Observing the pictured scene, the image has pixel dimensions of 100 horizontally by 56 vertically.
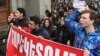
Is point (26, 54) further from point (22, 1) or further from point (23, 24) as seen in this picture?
point (22, 1)

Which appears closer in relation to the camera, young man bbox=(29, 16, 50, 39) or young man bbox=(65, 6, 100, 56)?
young man bbox=(65, 6, 100, 56)

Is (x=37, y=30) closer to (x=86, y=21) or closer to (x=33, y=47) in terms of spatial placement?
(x=33, y=47)

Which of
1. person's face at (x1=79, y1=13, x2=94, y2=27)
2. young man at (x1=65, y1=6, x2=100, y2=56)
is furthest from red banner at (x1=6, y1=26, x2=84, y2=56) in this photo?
person's face at (x1=79, y1=13, x2=94, y2=27)

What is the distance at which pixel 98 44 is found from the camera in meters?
Answer: 4.74

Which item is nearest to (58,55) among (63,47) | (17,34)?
(63,47)

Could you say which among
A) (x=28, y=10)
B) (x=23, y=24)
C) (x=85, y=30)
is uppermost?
(x=85, y=30)

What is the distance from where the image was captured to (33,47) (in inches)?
216

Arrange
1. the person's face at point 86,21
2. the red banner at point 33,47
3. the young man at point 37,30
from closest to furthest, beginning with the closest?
the red banner at point 33,47, the person's face at point 86,21, the young man at point 37,30

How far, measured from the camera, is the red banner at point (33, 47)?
15.3ft

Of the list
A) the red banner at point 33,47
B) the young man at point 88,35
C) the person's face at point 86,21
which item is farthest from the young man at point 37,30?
the person's face at point 86,21

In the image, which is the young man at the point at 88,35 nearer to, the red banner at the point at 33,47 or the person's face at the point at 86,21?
the person's face at the point at 86,21

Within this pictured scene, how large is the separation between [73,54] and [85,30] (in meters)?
0.68

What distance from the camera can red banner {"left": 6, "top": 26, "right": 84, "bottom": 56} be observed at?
15.3 feet

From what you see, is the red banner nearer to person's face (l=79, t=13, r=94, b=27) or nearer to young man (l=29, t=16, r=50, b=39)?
young man (l=29, t=16, r=50, b=39)
